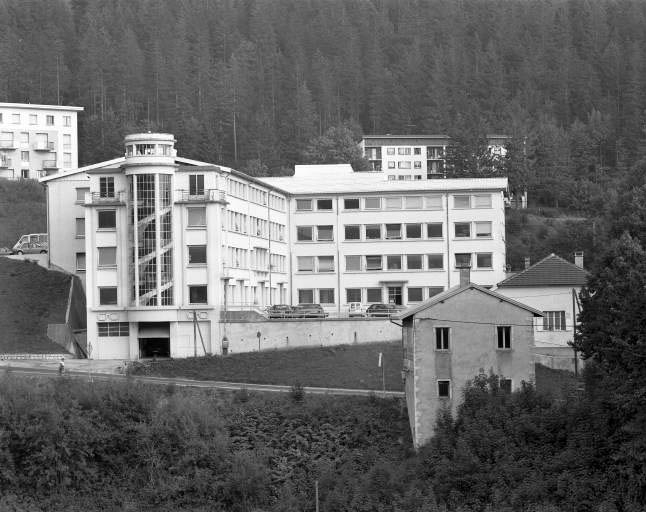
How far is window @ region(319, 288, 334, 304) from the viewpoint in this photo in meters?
89.4

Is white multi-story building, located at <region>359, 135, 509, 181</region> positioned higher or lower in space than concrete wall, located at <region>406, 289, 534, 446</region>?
higher

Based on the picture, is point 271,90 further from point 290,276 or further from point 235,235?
point 235,235

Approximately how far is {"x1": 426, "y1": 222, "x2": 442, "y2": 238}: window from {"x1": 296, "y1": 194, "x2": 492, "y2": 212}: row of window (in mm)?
1100

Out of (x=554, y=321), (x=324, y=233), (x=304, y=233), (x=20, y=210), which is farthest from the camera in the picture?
(x=20, y=210)

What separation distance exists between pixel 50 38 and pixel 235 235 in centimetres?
8248

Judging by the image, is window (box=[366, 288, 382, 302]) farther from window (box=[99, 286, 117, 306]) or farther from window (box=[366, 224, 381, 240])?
window (box=[99, 286, 117, 306])

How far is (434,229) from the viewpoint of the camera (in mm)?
89125

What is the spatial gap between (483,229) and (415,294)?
21.1ft

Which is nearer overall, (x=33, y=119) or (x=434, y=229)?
(x=434, y=229)

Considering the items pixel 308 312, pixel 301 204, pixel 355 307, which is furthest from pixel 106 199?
pixel 301 204

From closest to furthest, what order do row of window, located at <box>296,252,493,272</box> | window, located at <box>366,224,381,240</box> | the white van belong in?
the white van → row of window, located at <box>296,252,493,272</box> → window, located at <box>366,224,381,240</box>

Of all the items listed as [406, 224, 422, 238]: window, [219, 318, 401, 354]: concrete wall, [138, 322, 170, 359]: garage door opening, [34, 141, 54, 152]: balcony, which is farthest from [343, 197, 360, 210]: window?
[34, 141, 54, 152]: balcony

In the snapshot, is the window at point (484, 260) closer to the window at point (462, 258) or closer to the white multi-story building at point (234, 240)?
the white multi-story building at point (234, 240)

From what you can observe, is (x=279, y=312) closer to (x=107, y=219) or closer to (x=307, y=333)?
(x=307, y=333)
